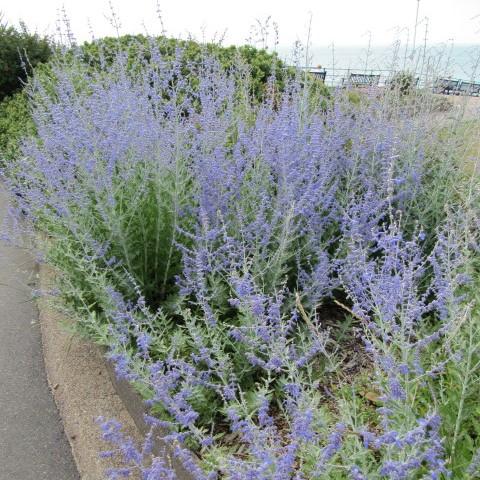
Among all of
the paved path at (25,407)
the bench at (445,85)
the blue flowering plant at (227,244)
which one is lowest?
the paved path at (25,407)

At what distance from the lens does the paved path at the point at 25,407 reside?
10.1 feet

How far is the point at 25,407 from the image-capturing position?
351cm

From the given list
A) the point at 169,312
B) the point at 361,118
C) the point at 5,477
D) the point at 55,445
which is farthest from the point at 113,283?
the point at 361,118

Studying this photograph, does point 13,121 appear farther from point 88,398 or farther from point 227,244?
point 227,244

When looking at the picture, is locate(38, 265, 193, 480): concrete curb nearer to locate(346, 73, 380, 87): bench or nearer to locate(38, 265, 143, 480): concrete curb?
locate(38, 265, 143, 480): concrete curb

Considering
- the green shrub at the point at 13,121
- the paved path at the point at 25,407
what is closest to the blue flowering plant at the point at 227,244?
the paved path at the point at 25,407

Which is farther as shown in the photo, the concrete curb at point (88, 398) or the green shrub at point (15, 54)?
the green shrub at point (15, 54)

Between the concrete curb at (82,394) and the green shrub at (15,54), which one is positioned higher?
the green shrub at (15,54)

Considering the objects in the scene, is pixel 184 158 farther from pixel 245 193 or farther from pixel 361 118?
pixel 361 118

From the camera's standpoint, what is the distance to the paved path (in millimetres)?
3068

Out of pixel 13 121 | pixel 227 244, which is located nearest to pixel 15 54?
pixel 13 121

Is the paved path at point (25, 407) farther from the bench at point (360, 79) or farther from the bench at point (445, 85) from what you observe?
the bench at point (445, 85)

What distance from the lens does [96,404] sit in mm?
3441

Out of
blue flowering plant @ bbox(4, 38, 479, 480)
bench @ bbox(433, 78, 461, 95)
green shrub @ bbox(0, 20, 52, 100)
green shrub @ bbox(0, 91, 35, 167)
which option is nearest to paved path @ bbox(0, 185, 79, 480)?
blue flowering plant @ bbox(4, 38, 479, 480)
